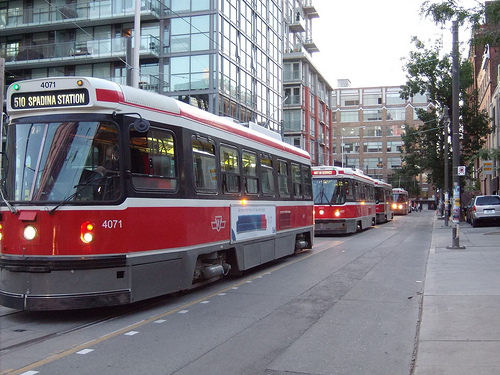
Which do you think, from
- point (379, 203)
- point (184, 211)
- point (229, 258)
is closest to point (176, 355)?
point (184, 211)

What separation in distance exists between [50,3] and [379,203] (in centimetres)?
2668

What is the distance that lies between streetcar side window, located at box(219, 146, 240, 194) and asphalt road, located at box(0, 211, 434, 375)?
2.05 meters

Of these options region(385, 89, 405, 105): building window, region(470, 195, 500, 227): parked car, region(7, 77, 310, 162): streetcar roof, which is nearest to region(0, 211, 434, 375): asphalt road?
region(7, 77, 310, 162): streetcar roof

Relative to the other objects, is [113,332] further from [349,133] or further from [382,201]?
[349,133]

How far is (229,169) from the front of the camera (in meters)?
10.4

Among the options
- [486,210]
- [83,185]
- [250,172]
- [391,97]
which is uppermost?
[391,97]

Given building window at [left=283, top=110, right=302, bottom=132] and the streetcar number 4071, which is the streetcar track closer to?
the streetcar number 4071

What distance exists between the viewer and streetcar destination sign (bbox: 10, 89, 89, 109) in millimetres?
7207

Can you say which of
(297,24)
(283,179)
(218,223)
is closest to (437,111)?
(297,24)

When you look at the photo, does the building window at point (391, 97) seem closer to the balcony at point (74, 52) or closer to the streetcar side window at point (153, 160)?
the balcony at point (74, 52)

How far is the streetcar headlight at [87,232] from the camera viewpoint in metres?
6.98

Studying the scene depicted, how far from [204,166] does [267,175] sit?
356cm

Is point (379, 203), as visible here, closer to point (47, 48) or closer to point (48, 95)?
point (47, 48)

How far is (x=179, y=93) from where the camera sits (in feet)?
106
